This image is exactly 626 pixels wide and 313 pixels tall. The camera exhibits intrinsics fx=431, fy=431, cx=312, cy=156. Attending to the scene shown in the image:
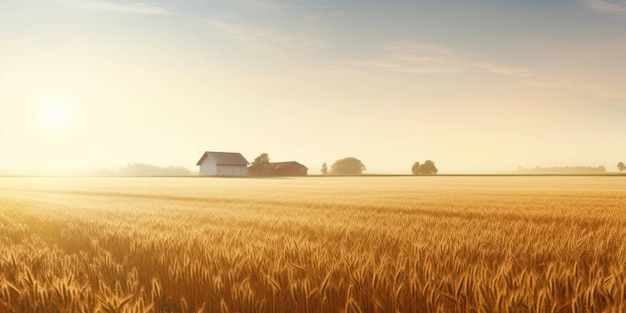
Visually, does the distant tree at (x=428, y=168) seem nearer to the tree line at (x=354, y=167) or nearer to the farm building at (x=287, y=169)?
the tree line at (x=354, y=167)

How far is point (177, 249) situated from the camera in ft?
18.8

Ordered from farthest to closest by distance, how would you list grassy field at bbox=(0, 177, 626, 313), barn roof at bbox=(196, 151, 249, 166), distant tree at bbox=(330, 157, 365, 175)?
distant tree at bbox=(330, 157, 365, 175) < barn roof at bbox=(196, 151, 249, 166) < grassy field at bbox=(0, 177, 626, 313)

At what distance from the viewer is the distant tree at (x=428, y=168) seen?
12430 cm

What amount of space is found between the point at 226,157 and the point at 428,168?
60600mm

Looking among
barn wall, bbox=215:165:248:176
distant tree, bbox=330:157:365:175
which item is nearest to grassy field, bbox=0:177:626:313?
barn wall, bbox=215:165:248:176

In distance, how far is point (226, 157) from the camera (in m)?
95.2

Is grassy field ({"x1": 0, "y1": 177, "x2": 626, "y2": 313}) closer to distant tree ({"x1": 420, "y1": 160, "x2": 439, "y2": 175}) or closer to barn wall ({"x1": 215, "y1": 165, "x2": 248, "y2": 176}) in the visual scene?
barn wall ({"x1": 215, "y1": 165, "x2": 248, "y2": 176})

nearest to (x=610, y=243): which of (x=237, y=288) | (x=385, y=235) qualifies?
(x=385, y=235)

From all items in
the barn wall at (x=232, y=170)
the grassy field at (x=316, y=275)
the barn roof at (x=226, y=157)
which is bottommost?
the grassy field at (x=316, y=275)

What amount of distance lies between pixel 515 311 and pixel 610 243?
204 inches

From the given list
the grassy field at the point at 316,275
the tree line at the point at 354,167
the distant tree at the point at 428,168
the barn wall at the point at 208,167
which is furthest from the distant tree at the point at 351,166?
the grassy field at the point at 316,275

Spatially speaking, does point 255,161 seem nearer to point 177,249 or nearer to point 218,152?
point 218,152

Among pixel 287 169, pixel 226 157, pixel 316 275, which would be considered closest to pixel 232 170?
pixel 226 157

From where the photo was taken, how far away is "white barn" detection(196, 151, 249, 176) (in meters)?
92.5
